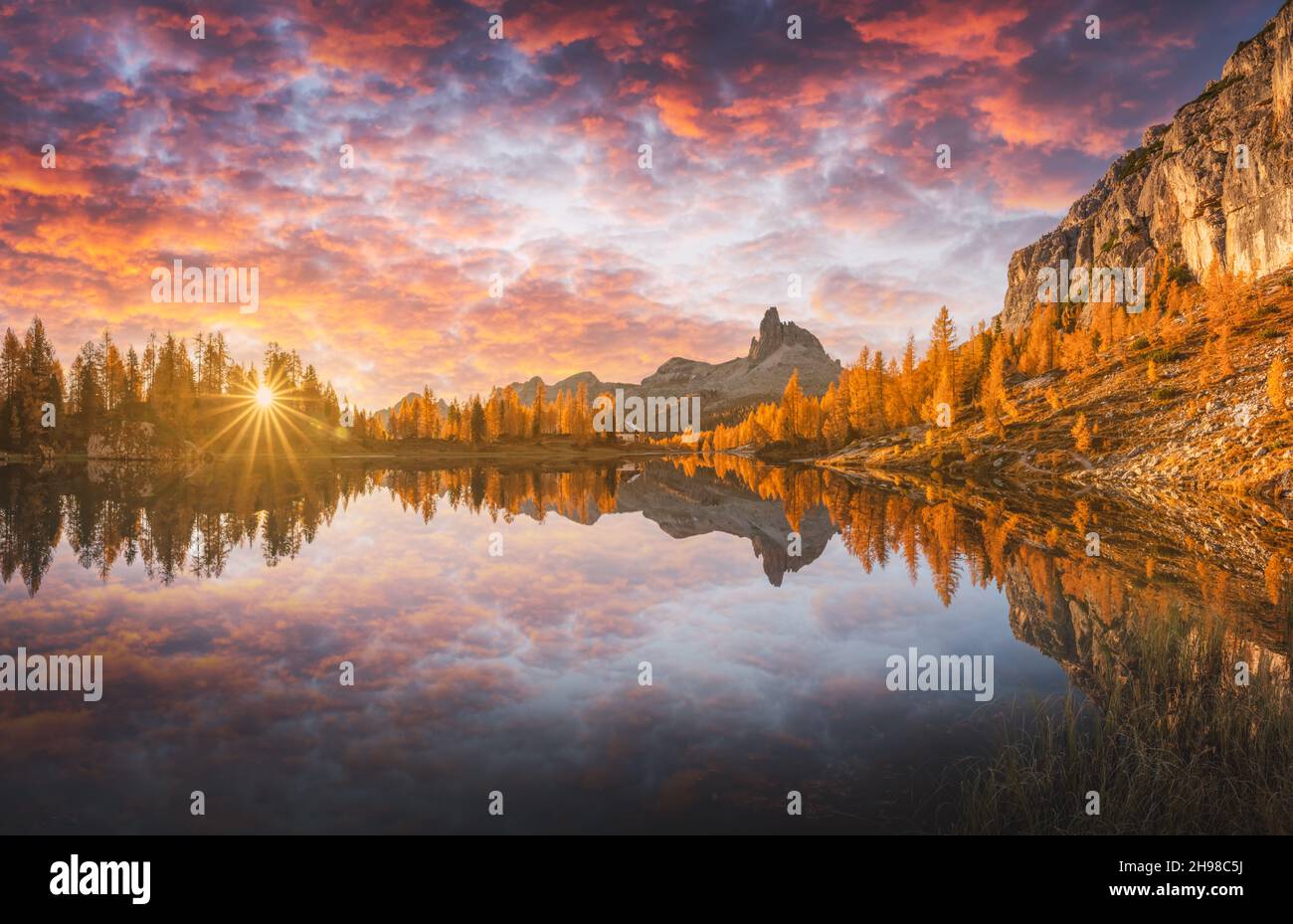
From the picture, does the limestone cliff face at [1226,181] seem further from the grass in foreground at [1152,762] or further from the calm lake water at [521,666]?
the grass in foreground at [1152,762]

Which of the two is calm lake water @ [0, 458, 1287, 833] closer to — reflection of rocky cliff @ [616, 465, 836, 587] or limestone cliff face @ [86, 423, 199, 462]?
reflection of rocky cliff @ [616, 465, 836, 587]

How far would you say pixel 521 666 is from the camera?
40.4 ft

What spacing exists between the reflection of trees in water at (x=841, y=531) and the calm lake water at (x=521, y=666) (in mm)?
257

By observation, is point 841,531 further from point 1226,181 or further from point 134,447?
point 1226,181

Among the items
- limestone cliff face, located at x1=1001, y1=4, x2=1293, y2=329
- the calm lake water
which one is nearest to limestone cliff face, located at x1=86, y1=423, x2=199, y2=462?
the calm lake water

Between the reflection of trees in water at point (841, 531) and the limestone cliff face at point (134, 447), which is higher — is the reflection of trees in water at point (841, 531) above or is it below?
below

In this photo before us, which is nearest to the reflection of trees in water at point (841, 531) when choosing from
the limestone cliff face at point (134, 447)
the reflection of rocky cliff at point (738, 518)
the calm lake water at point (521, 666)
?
the calm lake water at point (521, 666)

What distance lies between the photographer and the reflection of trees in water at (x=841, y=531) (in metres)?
17.3

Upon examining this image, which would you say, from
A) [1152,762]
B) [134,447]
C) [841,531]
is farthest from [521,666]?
[134,447]

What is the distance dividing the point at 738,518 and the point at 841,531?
27.5 ft

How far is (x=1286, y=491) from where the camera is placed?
40.9 metres

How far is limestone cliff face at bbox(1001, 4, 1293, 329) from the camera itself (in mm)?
115688

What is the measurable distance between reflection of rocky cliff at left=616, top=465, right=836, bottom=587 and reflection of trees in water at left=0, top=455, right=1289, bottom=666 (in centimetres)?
117

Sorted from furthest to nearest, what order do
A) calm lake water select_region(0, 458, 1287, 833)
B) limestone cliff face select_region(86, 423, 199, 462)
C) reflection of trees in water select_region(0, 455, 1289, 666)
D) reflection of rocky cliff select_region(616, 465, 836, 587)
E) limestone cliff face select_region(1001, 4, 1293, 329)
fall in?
limestone cliff face select_region(1001, 4, 1293, 329) → limestone cliff face select_region(86, 423, 199, 462) → reflection of rocky cliff select_region(616, 465, 836, 587) → reflection of trees in water select_region(0, 455, 1289, 666) → calm lake water select_region(0, 458, 1287, 833)
